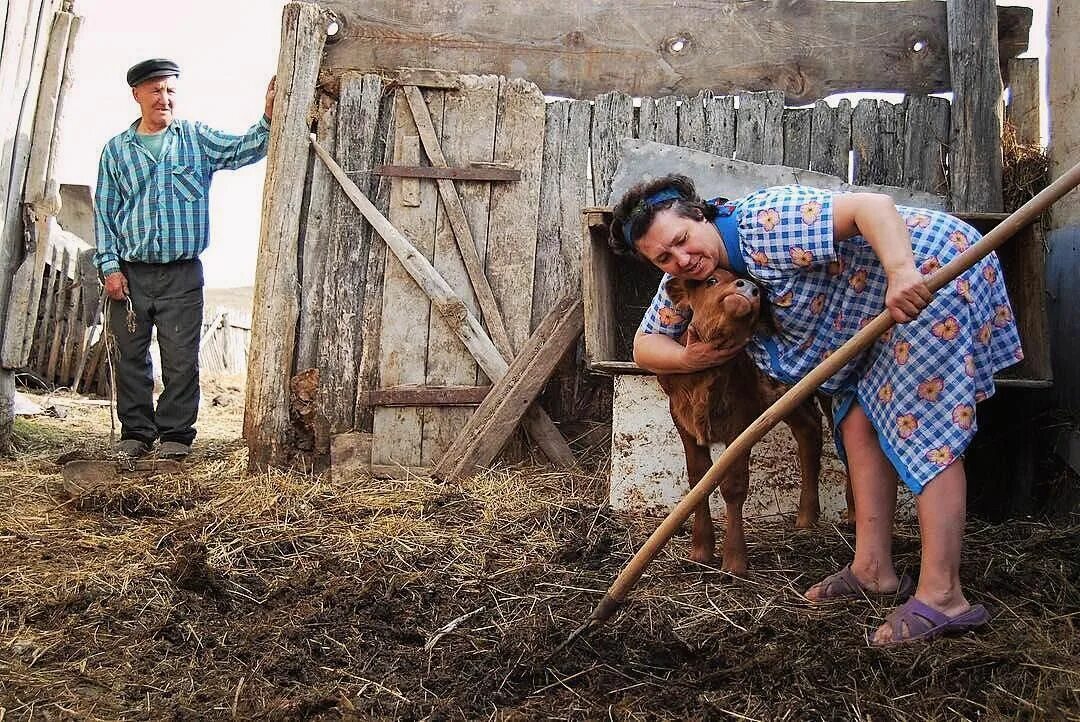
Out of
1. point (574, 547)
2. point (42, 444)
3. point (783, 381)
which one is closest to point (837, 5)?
point (783, 381)

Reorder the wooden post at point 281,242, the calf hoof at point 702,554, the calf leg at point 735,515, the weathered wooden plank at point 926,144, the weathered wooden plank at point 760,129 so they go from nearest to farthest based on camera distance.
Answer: the calf leg at point 735,515, the calf hoof at point 702,554, the weathered wooden plank at point 926,144, the weathered wooden plank at point 760,129, the wooden post at point 281,242

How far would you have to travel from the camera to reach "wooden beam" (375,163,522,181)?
5332mm

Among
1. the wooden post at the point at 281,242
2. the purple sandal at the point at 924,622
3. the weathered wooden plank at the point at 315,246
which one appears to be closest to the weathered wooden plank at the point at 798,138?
the weathered wooden plank at the point at 315,246

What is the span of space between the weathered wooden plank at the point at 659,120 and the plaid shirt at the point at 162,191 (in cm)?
219

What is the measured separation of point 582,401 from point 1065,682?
3271mm

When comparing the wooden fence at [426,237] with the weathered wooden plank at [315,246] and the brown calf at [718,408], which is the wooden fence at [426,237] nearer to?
the weathered wooden plank at [315,246]

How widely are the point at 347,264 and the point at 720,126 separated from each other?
2195 millimetres

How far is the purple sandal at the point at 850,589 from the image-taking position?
3.09 meters

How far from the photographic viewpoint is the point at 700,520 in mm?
3535

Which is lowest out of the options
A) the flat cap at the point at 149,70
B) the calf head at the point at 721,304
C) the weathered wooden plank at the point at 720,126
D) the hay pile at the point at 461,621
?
the hay pile at the point at 461,621

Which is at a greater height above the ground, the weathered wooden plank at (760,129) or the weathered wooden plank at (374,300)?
the weathered wooden plank at (760,129)

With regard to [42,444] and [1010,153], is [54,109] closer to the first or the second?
[42,444]

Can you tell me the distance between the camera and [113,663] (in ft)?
9.07

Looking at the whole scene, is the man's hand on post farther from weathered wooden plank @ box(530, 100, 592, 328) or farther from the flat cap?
weathered wooden plank @ box(530, 100, 592, 328)
